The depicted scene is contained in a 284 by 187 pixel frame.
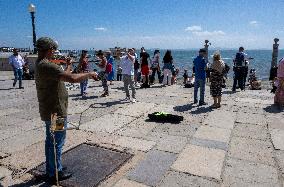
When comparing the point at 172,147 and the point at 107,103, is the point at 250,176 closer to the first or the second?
the point at 172,147

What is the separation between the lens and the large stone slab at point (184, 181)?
4082mm

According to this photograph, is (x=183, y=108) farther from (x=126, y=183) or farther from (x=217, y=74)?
(x=126, y=183)

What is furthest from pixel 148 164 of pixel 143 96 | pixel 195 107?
pixel 143 96

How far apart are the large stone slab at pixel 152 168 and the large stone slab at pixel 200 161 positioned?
0.17 metres

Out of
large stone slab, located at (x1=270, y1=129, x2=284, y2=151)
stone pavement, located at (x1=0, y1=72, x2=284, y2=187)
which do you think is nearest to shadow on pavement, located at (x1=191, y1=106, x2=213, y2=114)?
stone pavement, located at (x1=0, y1=72, x2=284, y2=187)

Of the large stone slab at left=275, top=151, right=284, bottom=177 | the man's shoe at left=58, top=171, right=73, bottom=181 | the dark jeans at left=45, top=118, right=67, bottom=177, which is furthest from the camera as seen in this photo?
the large stone slab at left=275, top=151, right=284, bottom=177

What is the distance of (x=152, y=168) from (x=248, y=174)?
1.55m

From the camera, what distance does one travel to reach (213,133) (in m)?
6.46

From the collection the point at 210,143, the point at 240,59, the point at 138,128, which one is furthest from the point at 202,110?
the point at 240,59

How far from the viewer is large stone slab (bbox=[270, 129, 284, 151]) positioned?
571cm

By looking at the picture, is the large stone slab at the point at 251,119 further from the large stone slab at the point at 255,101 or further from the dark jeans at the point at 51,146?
the dark jeans at the point at 51,146

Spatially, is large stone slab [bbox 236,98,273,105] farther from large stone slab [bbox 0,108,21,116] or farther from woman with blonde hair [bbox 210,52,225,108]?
large stone slab [bbox 0,108,21,116]

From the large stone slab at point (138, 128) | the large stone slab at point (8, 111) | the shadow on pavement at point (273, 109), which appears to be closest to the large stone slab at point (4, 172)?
the large stone slab at point (138, 128)

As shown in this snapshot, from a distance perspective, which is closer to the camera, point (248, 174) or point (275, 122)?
point (248, 174)
